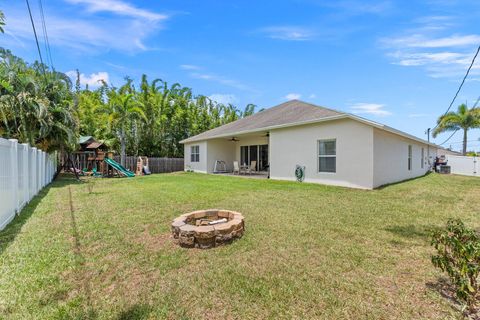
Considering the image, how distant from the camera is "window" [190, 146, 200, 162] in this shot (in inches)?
802

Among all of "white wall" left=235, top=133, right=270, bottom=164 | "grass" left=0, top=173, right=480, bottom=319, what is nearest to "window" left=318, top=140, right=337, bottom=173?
"grass" left=0, top=173, right=480, bottom=319

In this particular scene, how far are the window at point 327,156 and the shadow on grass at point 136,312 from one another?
9.96 m

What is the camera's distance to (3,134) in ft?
36.7

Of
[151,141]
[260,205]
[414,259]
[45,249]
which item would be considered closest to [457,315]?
[414,259]

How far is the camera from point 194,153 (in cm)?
2092

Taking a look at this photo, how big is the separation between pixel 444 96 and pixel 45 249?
18.8 metres

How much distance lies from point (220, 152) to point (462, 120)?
76.5 ft

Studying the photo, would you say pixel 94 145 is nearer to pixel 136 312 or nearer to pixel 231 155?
pixel 231 155

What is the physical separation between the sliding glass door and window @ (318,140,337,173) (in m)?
6.67

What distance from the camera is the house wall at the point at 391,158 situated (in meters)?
10.4

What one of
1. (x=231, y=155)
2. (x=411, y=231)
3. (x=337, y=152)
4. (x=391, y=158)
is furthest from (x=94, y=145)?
(x=411, y=231)

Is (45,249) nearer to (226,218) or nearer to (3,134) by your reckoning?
(226,218)

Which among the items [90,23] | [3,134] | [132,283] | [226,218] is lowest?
[132,283]

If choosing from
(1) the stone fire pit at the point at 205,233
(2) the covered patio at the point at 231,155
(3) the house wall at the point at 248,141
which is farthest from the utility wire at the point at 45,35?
(3) the house wall at the point at 248,141
